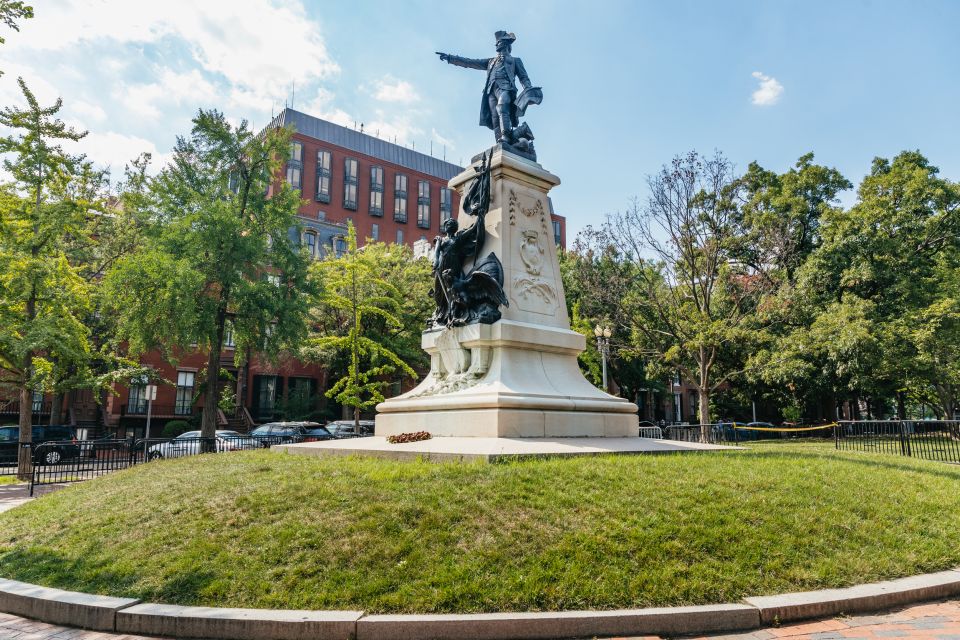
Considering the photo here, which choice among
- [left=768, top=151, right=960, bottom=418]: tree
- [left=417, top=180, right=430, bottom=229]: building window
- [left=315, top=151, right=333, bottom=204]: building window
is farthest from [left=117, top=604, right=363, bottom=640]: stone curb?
[left=417, top=180, right=430, bottom=229]: building window

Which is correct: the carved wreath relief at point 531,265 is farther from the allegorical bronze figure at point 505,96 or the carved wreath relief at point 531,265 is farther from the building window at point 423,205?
the building window at point 423,205

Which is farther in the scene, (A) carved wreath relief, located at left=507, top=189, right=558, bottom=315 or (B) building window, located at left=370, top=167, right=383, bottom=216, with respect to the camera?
(B) building window, located at left=370, top=167, right=383, bottom=216

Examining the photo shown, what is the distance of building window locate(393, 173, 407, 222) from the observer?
67812 millimetres

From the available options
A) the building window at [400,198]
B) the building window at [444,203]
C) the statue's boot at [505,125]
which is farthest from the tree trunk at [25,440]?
the building window at [444,203]

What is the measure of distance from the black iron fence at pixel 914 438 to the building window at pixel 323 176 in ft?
173

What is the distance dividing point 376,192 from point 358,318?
136 ft

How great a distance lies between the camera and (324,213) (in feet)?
200

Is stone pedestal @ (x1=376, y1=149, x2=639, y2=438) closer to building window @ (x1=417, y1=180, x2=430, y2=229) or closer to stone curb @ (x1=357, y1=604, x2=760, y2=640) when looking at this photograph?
stone curb @ (x1=357, y1=604, x2=760, y2=640)

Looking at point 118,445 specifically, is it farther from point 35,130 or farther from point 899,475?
point 899,475

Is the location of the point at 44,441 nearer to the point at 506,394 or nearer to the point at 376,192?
the point at 506,394

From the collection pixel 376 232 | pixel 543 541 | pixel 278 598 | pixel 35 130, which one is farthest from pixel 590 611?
pixel 376 232

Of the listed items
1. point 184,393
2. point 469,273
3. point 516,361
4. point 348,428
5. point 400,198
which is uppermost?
point 400,198

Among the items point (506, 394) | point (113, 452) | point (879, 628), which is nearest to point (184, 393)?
point (113, 452)

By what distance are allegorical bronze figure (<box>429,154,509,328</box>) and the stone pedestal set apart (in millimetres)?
184
